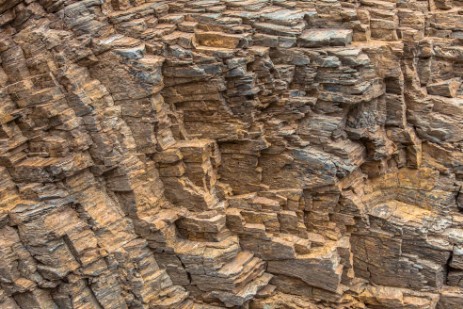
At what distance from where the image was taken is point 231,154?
22188 millimetres

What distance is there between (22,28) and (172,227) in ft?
29.0

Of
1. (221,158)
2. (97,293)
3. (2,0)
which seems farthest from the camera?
(221,158)

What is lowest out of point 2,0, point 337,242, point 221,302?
point 221,302

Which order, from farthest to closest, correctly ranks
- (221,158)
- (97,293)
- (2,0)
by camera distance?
(221,158) → (97,293) → (2,0)

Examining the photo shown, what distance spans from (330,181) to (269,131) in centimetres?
289

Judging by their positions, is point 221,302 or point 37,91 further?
point 221,302

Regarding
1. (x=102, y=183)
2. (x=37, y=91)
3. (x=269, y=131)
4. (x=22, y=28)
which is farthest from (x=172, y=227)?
(x=22, y=28)

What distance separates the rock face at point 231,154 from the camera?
19969 mm

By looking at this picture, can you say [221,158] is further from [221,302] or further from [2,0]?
[2,0]

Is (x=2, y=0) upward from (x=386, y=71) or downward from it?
upward

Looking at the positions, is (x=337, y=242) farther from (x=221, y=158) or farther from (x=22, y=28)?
(x=22, y=28)

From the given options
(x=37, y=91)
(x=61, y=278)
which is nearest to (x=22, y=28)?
(x=37, y=91)

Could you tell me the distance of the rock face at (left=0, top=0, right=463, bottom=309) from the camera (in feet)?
65.5

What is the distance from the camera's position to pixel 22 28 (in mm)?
20188
